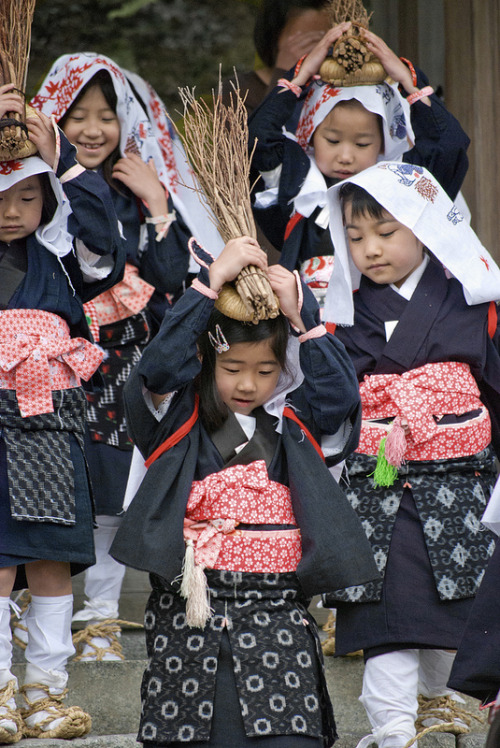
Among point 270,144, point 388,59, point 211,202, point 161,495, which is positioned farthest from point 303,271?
point 161,495

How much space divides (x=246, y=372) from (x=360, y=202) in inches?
32.5

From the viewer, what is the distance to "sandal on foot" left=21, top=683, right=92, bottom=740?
10.8 ft

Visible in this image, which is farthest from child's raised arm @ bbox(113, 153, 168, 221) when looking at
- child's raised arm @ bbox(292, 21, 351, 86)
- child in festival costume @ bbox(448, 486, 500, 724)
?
child in festival costume @ bbox(448, 486, 500, 724)

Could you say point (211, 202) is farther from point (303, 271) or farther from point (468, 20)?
point (468, 20)

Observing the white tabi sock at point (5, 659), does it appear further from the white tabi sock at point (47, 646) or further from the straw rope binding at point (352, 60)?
the straw rope binding at point (352, 60)

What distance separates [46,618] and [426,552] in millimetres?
1185

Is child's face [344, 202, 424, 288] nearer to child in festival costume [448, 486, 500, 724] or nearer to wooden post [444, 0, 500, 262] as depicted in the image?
child in festival costume [448, 486, 500, 724]

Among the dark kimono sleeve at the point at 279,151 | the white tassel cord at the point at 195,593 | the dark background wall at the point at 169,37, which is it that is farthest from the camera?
the dark background wall at the point at 169,37

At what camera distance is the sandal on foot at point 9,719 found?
3135 millimetres

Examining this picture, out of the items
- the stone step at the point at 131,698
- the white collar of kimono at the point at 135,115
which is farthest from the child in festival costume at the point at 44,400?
the white collar of kimono at the point at 135,115

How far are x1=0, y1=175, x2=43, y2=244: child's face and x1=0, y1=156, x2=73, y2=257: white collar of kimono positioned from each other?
0.03 m

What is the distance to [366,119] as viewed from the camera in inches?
165

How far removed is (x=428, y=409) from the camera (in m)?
3.38

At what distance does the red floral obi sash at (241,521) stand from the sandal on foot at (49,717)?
0.78 m
